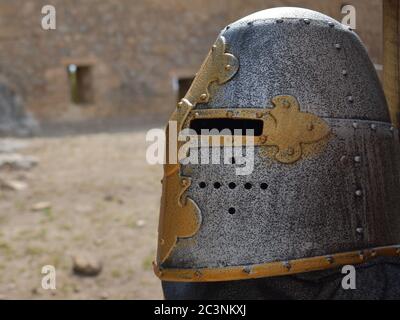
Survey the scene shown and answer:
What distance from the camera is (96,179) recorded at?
301 inches

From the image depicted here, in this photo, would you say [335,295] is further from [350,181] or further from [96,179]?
[96,179]

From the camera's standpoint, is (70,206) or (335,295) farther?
(70,206)

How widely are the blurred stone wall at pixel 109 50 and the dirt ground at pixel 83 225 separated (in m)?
3.44

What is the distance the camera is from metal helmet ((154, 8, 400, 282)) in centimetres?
268

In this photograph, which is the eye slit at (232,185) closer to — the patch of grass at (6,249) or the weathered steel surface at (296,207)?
the weathered steel surface at (296,207)

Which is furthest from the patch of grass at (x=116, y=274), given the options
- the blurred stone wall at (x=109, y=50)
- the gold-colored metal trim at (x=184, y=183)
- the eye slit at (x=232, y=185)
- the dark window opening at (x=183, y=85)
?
the dark window opening at (x=183, y=85)

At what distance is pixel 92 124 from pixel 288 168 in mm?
9537

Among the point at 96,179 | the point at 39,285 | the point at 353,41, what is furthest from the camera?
the point at 96,179

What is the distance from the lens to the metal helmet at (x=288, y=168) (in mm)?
2676

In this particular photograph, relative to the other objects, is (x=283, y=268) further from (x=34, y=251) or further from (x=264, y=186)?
(x=34, y=251)

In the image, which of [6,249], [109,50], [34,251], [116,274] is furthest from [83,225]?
[109,50]

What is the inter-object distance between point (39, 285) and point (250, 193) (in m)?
3.34

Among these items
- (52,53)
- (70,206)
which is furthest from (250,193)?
(52,53)

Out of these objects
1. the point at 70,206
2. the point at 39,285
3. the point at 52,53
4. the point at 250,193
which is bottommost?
the point at 39,285
